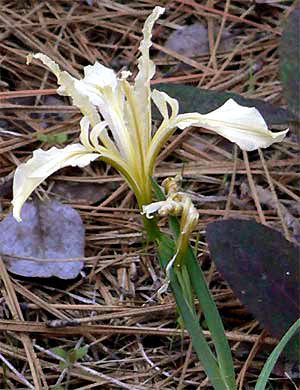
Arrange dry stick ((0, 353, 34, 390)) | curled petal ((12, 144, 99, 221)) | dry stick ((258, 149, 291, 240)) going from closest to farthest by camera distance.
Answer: curled petal ((12, 144, 99, 221)), dry stick ((0, 353, 34, 390)), dry stick ((258, 149, 291, 240))

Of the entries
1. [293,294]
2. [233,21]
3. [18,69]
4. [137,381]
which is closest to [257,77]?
[233,21]

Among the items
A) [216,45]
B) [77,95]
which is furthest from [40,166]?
[216,45]

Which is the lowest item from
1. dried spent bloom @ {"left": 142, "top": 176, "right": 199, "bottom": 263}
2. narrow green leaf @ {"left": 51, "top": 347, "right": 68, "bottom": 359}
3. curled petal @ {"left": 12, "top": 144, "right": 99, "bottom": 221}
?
narrow green leaf @ {"left": 51, "top": 347, "right": 68, "bottom": 359}

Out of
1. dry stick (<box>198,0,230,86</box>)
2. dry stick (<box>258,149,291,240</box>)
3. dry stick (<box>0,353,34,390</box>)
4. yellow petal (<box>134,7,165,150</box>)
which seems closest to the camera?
yellow petal (<box>134,7,165,150</box>)

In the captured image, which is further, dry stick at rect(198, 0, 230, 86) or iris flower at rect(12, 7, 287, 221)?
dry stick at rect(198, 0, 230, 86)

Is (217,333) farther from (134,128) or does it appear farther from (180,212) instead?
(134,128)

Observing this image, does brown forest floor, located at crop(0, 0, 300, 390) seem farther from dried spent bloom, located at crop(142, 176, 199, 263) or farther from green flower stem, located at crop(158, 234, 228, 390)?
dried spent bloom, located at crop(142, 176, 199, 263)

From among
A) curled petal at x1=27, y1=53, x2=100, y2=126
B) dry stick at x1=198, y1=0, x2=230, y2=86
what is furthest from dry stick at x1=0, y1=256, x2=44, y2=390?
dry stick at x1=198, y1=0, x2=230, y2=86
